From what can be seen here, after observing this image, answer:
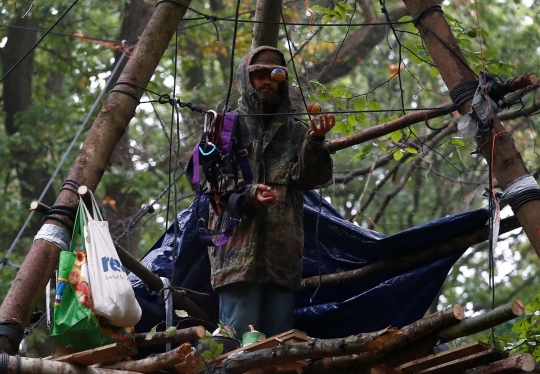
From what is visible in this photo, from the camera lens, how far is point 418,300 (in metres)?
6.52

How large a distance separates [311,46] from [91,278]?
34.8 ft

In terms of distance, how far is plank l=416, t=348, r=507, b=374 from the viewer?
485 centimetres

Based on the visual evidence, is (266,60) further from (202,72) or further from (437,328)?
(202,72)

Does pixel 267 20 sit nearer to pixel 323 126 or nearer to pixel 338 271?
pixel 338 271

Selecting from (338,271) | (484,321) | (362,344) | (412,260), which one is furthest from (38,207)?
(484,321)

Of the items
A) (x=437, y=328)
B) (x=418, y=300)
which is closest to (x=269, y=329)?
(x=418, y=300)

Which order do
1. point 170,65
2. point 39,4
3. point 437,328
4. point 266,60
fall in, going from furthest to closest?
point 170,65 < point 39,4 < point 266,60 < point 437,328

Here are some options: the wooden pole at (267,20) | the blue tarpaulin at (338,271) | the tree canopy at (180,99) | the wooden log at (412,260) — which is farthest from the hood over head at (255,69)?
the tree canopy at (180,99)

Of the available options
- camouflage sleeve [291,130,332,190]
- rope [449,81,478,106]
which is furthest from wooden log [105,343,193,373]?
rope [449,81,478,106]

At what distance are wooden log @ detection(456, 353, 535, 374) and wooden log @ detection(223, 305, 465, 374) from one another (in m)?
0.47

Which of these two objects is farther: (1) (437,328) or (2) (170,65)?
(2) (170,65)

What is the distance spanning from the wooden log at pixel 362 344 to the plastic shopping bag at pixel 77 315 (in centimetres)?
82

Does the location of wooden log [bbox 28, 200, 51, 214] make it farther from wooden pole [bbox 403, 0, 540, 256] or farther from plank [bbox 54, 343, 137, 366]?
wooden pole [bbox 403, 0, 540, 256]

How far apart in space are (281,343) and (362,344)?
1.93 feet
